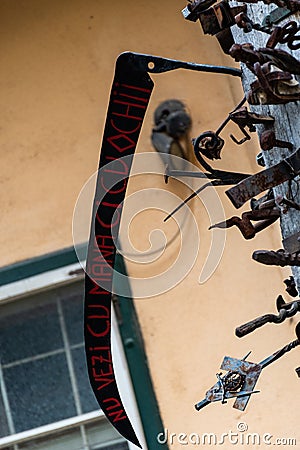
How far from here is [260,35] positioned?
1.76 metres

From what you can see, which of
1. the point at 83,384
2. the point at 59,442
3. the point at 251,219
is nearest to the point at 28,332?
the point at 83,384

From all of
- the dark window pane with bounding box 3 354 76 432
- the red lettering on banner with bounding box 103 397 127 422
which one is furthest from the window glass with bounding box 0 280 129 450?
the red lettering on banner with bounding box 103 397 127 422

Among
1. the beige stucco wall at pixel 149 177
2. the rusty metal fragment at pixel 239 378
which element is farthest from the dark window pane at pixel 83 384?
the rusty metal fragment at pixel 239 378

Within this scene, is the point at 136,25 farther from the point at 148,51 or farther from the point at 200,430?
the point at 200,430

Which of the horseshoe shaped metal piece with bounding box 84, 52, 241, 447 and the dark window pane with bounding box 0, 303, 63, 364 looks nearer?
the horseshoe shaped metal piece with bounding box 84, 52, 241, 447

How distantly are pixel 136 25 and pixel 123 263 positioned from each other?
0.81 m

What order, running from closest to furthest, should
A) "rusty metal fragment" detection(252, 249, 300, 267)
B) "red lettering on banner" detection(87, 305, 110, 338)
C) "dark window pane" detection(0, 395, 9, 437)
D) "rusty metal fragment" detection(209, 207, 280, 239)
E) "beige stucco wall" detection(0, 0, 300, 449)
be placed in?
1. "rusty metal fragment" detection(252, 249, 300, 267)
2. "rusty metal fragment" detection(209, 207, 280, 239)
3. "red lettering on banner" detection(87, 305, 110, 338)
4. "beige stucco wall" detection(0, 0, 300, 449)
5. "dark window pane" detection(0, 395, 9, 437)

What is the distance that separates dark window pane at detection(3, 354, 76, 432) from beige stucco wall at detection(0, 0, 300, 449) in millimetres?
322

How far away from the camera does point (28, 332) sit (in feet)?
10.2

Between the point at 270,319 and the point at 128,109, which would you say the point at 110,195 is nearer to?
the point at 128,109

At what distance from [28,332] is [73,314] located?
0.16 metres

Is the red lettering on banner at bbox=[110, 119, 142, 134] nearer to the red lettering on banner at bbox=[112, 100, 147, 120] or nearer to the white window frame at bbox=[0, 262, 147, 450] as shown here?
the red lettering on banner at bbox=[112, 100, 147, 120]

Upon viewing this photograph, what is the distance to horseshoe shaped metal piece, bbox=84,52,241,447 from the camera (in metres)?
1.72

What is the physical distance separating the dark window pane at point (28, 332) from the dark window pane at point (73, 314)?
36mm
